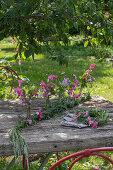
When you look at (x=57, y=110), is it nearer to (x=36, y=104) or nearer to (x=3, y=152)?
(x=36, y=104)

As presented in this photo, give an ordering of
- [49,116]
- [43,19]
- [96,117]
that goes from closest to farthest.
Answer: [96,117]
[49,116]
[43,19]

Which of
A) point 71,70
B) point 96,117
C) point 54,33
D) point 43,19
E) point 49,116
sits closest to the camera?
point 96,117

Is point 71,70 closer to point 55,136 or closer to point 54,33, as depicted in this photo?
point 54,33

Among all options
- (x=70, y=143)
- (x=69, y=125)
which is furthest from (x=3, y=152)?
(x=69, y=125)

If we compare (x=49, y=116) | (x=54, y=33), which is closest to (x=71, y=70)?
(x=54, y=33)

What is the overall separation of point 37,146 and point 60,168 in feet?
3.85

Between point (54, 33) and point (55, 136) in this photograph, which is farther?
point (54, 33)

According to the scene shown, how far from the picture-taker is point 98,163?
3.49 meters

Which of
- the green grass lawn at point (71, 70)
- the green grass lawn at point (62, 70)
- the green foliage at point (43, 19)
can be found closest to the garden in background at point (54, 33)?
the green foliage at point (43, 19)

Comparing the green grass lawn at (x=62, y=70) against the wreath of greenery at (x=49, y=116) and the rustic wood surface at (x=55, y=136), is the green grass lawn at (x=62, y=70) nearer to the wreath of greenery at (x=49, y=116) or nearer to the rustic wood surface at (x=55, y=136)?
the wreath of greenery at (x=49, y=116)

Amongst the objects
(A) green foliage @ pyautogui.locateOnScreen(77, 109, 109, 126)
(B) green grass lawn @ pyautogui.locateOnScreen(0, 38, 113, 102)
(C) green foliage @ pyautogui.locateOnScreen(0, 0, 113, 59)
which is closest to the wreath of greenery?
(A) green foliage @ pyautogui.locateOnScreen(77, 109, 109, 126)

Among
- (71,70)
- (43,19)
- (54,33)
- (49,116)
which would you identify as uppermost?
(43,19)

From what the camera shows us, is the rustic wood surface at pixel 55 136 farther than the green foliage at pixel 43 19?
No

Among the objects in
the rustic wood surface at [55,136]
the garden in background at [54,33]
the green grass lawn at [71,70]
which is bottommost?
the green grass lawn at [71,70]
